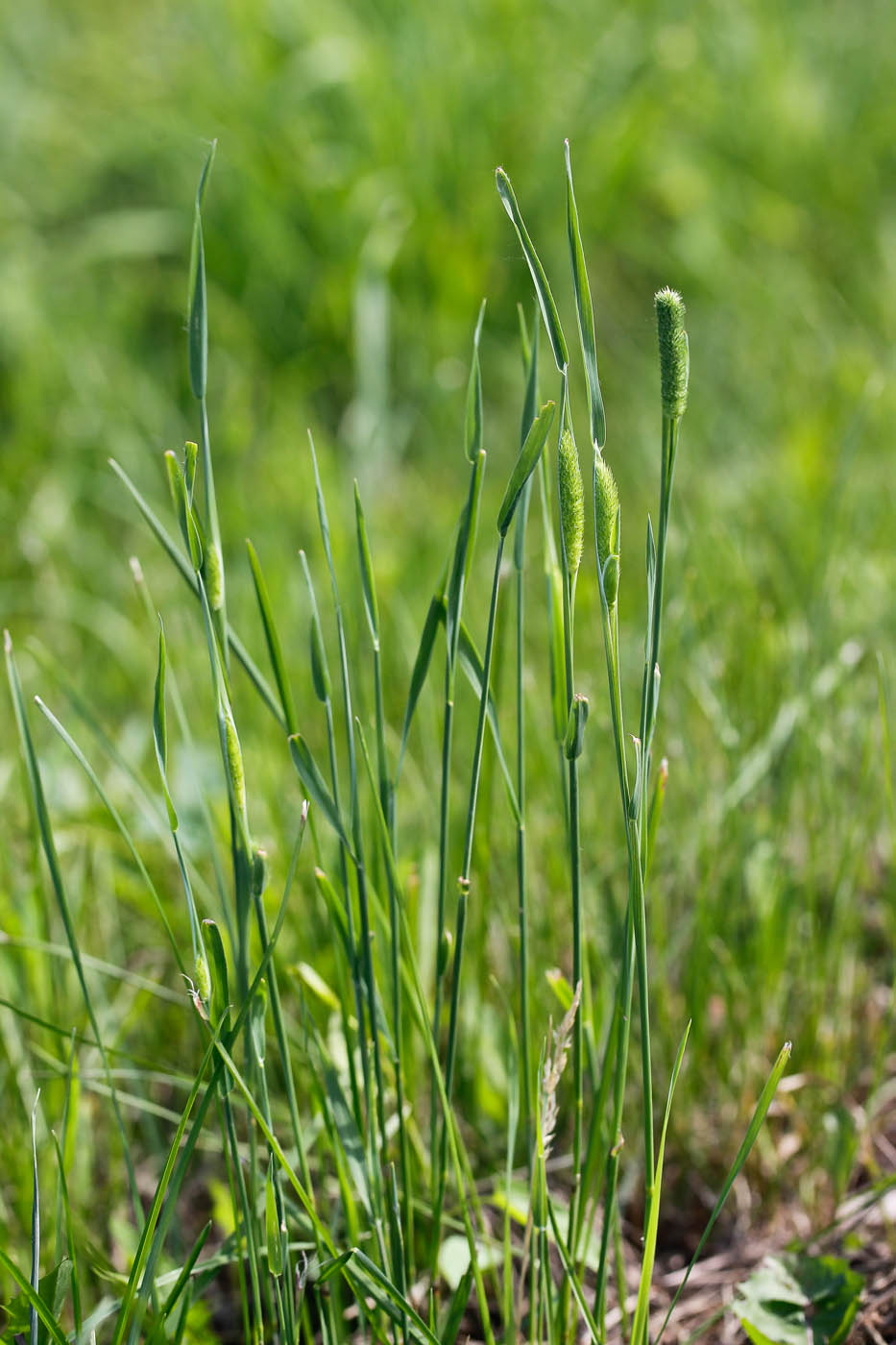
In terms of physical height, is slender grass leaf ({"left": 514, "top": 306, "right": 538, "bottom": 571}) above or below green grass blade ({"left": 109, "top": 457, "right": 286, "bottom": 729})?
above

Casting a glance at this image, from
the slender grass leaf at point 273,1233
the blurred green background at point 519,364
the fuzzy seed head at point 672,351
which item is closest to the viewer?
the fuzzy seed head at point 672,351

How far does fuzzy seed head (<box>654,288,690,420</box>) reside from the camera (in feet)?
1.93

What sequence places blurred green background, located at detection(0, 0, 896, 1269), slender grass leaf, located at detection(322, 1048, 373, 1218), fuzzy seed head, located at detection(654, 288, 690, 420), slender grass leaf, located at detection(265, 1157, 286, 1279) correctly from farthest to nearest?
1. blurred green background, located at detection(0, 0, 896, 1269)
2. slender grass leaf, located at detection(322, 1048, 373, 1218)
3. slender grass leaf, located at detection(265, 1157, 286, 1279)
4. fuzzy seed head, located at detection(654, 288, 690, 420)

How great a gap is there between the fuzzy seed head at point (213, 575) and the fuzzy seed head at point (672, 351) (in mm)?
261

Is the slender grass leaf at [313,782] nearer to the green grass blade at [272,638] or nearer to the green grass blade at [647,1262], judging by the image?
the green grass blade at [272,638]

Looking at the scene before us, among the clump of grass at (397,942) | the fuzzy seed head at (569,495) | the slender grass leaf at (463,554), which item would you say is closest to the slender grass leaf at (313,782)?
the clump of grass at (397,942)

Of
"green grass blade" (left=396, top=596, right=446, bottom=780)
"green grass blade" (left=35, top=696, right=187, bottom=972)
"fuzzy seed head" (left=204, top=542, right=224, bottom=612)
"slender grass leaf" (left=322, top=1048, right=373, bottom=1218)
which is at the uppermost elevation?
"fuzzy seed head" (left=204, top=542, right=224, bottom=612)

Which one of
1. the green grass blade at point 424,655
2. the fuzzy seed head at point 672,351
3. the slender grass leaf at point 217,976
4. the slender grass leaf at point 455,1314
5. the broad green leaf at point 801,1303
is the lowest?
the broad green leaf at point 801,1303

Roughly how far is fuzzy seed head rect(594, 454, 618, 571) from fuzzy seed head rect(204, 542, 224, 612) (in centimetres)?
21

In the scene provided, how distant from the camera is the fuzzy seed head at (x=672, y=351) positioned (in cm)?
59

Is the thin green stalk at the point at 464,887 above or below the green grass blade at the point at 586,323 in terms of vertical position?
below

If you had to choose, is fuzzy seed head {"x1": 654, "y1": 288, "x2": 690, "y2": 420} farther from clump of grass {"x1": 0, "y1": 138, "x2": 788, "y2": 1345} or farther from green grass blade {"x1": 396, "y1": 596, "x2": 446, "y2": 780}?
green grass blade {"x1": 396, "y1": 596, "x2": 446, "y2": 780}

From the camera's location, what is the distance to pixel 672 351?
1.97ft

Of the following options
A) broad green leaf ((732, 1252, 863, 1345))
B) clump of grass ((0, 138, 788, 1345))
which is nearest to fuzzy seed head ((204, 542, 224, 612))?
clump of grass ((0, 138, 788, 1345))
